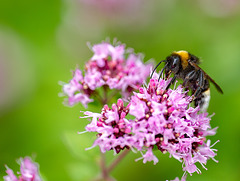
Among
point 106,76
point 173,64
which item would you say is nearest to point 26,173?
point 106,76

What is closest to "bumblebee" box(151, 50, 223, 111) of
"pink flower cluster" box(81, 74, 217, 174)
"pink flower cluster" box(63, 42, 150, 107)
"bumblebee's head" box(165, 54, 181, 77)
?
"bumblebee's head" box(165, 54, 181, 77)

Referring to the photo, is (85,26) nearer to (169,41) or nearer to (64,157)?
(169,41)

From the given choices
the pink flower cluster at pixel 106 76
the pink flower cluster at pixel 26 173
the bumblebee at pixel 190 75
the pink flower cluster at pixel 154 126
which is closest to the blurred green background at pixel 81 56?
the pink flower cluster at pixel 26 173

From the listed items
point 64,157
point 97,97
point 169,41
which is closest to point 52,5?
point 169,41

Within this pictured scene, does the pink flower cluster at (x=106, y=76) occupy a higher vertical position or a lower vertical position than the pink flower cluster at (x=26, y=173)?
higher

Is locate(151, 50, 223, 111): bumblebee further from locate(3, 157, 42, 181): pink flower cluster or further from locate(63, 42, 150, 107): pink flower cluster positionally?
locate(3, 157, 42, 181): pink flower cluster

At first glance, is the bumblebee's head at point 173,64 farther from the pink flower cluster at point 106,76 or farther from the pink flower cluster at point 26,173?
the pink flower cluster at point 26,173
